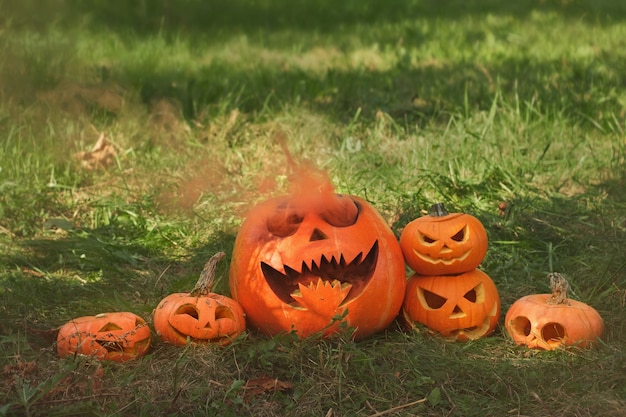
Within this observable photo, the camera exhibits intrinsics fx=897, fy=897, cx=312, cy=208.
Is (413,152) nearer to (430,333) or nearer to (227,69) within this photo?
(430,333)

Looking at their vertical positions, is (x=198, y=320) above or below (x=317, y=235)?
below

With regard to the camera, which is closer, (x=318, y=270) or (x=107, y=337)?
(x=107, y=337)

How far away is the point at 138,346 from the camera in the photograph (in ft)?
10.4

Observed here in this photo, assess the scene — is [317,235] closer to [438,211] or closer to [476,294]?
[438,211]

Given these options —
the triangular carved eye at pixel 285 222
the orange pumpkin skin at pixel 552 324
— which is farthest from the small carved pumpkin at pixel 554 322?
the triangular carved eye at pixel 285 222

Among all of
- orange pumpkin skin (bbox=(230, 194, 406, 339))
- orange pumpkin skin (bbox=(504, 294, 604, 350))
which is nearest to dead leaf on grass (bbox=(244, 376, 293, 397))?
orange pumpkin skin (bbox=(230, 194, 406, 339))

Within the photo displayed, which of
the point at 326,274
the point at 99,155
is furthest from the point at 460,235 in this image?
the point at 99,155

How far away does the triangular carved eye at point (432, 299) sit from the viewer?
136 inches

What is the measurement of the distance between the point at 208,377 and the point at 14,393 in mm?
608

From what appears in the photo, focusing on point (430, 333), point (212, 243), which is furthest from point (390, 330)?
point (212, 243)

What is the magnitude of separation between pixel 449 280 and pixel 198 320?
961 mm

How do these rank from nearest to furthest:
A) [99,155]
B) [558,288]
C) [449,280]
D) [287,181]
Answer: [558,288] < [449,280] < [287,181] < [99,155]

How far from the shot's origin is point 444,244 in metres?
3.35

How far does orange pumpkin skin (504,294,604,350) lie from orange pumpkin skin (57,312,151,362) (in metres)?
1.36
